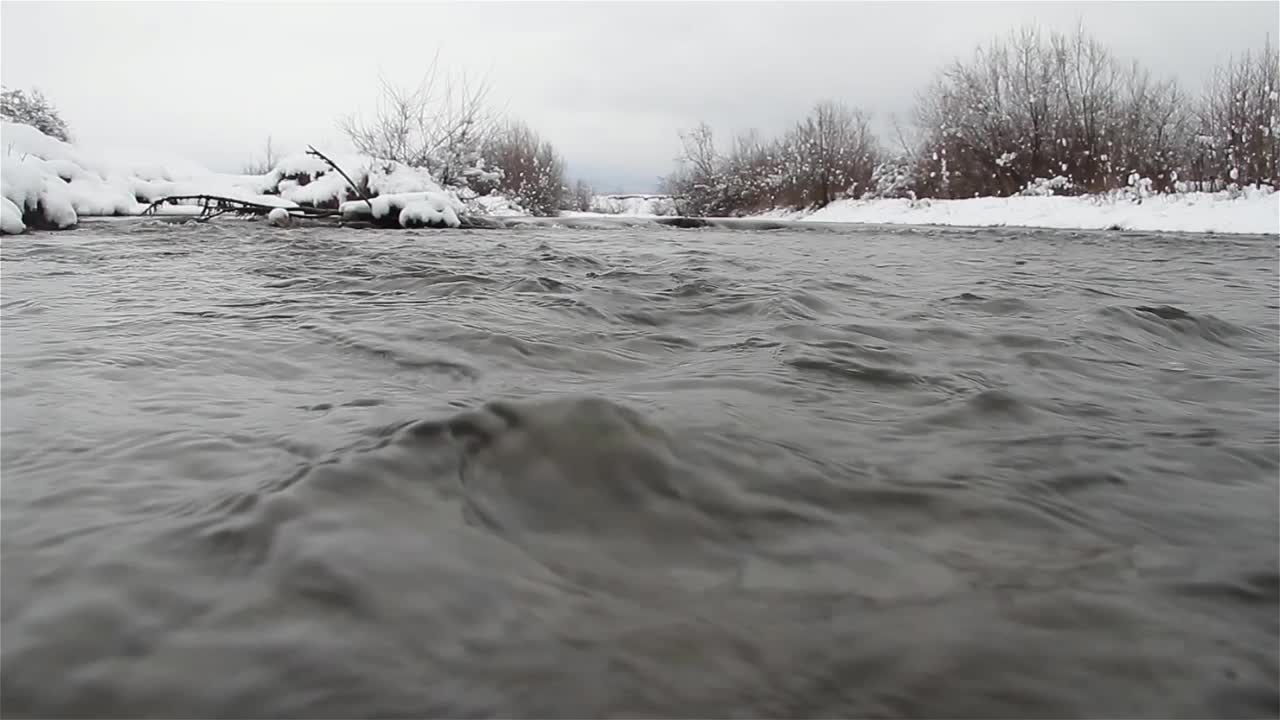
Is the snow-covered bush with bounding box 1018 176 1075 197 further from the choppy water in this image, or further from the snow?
the snow

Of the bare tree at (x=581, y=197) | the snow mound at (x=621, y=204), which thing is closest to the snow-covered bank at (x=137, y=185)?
the bare tree at (x=581, y=197)

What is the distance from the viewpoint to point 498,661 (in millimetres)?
884

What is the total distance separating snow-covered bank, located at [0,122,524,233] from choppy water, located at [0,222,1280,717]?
23.5 ft

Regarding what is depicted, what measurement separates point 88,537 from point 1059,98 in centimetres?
2405

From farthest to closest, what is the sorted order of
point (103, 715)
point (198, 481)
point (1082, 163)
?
point (1082, 163) < point (198, 481) < point (103, 715)

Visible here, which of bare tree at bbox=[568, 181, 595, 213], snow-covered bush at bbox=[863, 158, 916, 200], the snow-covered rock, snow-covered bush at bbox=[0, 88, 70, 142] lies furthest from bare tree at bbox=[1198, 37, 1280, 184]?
bare tree at bbox=[568, 181, 595, 213]

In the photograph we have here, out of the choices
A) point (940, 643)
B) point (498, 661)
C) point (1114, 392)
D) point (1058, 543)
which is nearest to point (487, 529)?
point (498, 661)

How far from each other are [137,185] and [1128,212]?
1832cm

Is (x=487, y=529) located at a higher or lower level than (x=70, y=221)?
lower

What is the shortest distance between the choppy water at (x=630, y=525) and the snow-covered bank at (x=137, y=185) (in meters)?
7.16

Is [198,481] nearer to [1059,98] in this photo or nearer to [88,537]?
[88,537]

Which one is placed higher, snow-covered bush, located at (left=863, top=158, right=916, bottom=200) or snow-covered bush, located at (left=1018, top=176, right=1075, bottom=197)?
snow-covered bush, located at (left=863, top=158, right=916, bottom=200)

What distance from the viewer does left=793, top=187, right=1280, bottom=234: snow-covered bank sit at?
10.8m

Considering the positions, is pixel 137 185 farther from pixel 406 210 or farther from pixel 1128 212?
pixel 1128 212
